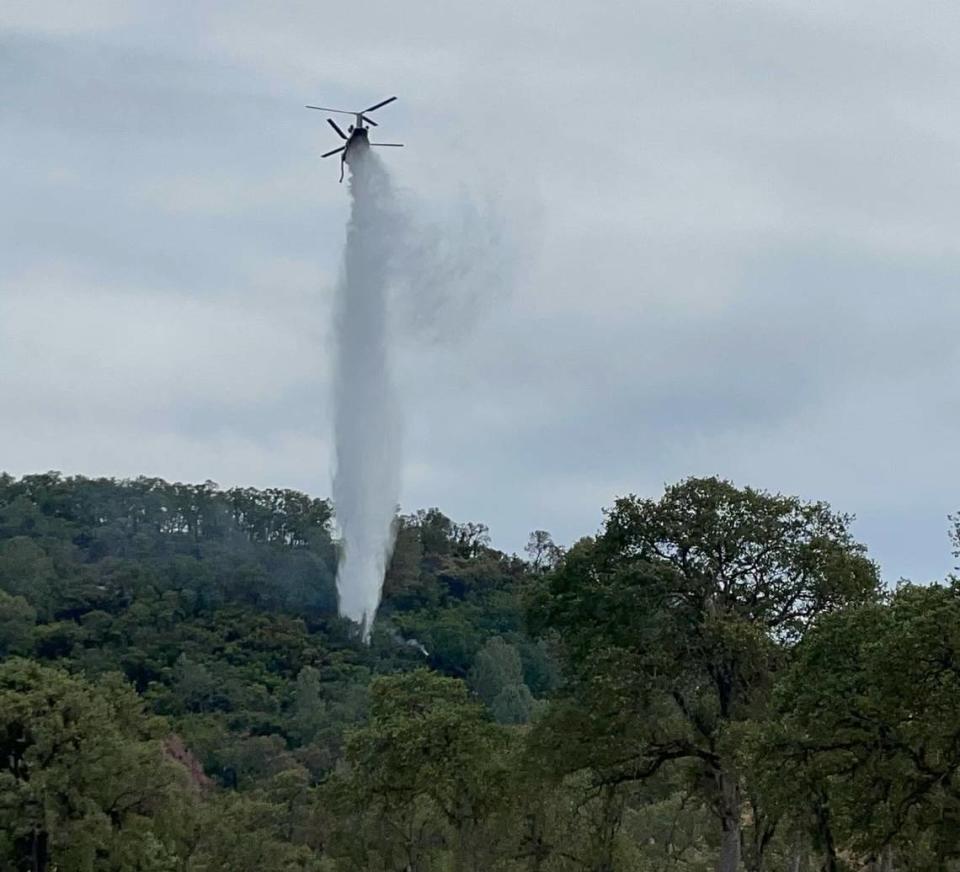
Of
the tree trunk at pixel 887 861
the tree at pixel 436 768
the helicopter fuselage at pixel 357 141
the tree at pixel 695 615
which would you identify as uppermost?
the helicopter fuselage at pixel 357 141

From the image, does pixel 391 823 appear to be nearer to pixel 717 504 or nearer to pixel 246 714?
pixel 717 504

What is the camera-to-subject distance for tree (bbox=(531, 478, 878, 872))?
33.2 metres

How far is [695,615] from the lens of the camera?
33.6m

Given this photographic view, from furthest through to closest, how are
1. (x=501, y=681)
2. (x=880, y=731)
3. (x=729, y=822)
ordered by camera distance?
1. (x=501, y=681)
2. (x=729, y=822)
3. (x=880, y=731)

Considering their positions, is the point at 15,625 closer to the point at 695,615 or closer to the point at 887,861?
the point at 695,615

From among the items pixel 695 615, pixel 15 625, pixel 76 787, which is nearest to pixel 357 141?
pixel 76 787

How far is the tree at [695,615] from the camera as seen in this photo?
33.2m

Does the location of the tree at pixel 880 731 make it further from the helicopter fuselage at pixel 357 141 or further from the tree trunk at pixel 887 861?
the helicopter fuselage at pixel 357 141

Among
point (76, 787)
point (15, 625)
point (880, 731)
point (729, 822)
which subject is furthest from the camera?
point (15, 625)

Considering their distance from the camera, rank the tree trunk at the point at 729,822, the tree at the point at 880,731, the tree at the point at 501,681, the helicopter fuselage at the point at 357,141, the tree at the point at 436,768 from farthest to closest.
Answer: the tree at the point at 501,681 → the helicopter fuselage at the point at 357,141 → the tree at the point at 436,768 → the tree trunk at the point at 729,822 → the tree at the point at 880,731

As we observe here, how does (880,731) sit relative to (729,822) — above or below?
above

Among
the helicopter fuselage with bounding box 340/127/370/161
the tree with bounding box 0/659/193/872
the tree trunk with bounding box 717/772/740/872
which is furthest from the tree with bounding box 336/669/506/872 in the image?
the helicopter fuselage with bounding box 340/127/370/161

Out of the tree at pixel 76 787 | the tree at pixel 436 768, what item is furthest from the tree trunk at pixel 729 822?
the tree at pixel 76 787

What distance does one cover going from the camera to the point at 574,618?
35.4m
